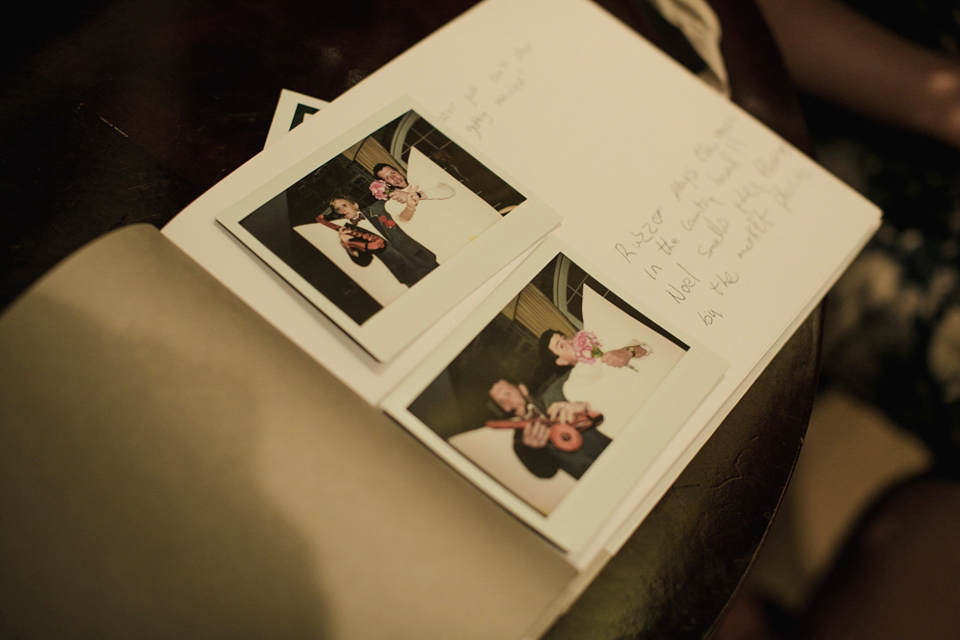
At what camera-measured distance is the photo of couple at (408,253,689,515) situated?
42cm

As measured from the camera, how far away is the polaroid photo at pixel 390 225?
45 centimetres

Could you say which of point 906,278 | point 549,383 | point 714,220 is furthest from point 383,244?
point 906,278

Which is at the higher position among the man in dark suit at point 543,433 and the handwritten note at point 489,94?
the handwritten note at point 489,94

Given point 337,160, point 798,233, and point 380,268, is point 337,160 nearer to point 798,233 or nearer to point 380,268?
point 380,268

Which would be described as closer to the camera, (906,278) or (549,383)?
(549,383)

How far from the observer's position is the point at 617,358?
472 millimetres

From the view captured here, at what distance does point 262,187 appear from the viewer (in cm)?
49

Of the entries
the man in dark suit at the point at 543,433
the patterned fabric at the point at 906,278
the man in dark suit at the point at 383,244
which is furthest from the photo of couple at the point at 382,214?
the patterned fabric at the point at 906,278

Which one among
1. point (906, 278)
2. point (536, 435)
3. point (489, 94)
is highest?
point (906, 278)

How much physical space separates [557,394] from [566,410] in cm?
1

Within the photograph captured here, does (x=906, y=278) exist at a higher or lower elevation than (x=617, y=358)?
higher

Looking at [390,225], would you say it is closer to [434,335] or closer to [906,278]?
[434,335]

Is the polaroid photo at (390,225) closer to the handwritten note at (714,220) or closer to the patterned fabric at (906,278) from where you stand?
the handwritten note at (714,220)

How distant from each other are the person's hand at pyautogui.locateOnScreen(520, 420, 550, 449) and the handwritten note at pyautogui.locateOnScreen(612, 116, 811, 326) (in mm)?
181
